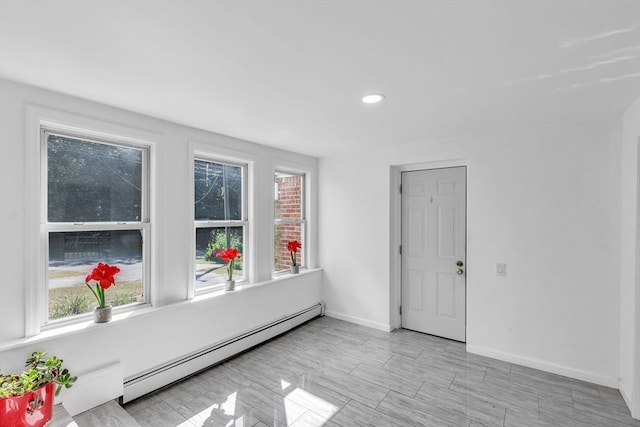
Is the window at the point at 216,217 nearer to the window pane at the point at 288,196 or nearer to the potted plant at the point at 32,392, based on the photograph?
the window pane at the point at 288,196

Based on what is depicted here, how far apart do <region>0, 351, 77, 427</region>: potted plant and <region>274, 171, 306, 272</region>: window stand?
248cm

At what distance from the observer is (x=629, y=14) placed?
4.17 feet

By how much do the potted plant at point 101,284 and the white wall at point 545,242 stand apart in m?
3.17

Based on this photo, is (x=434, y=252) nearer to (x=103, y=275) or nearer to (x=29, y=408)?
(x=103, y=275)

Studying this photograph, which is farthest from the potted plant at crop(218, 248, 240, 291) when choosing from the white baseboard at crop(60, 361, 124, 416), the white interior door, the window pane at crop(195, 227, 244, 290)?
the white interior door

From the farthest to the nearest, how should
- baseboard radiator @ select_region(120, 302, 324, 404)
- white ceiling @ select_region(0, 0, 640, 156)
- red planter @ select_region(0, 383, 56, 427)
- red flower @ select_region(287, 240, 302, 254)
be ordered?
red flower @ select_region(287, 240, 302, 254), baseboard radiator @ select_region(120, 302, 324, 404), red planter @ select_region(0, 383, 56, 427), white ceiling @ select_region(0, 0, 640, 156)

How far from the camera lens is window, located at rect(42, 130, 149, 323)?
7.22 feet

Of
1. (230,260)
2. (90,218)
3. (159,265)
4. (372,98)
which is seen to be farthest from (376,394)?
(90,218)

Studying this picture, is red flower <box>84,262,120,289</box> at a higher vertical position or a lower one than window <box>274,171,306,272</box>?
lower

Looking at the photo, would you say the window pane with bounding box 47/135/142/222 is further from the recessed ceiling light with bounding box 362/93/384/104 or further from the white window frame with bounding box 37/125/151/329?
the recessed ceiling light with bounding box 362/93/384/104

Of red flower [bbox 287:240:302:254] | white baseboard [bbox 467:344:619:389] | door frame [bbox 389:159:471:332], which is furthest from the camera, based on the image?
red flower [bbox 287:240:302:254]

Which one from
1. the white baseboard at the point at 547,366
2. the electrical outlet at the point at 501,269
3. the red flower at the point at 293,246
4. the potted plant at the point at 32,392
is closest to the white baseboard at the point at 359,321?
the white baseboard at the point at 547,366

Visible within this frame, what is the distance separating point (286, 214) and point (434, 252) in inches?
79.1

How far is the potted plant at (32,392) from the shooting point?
1561 mm
